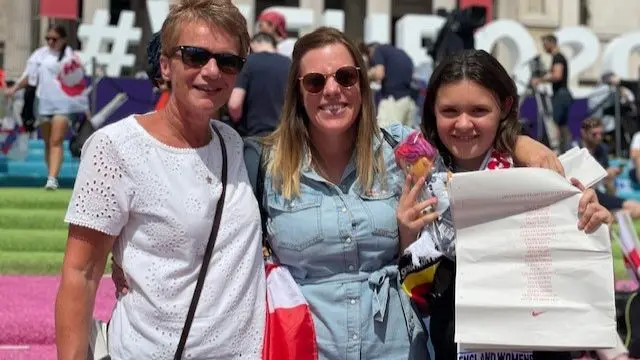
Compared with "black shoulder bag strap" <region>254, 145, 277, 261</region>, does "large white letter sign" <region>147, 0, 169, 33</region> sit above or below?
above

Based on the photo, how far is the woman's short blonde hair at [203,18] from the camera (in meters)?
2.48

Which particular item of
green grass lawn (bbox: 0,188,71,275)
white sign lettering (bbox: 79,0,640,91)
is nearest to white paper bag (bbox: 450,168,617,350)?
green grass lawn (bbox: 0,188,71,275)

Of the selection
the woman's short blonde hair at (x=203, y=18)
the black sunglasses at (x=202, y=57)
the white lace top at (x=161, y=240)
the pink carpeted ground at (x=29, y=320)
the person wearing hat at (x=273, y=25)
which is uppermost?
the person wearing hat at (x=273, y=25)

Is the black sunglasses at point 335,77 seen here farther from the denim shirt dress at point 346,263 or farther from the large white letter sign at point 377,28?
the large white letter sign at point 377,28

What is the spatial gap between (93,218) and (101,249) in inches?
4.1

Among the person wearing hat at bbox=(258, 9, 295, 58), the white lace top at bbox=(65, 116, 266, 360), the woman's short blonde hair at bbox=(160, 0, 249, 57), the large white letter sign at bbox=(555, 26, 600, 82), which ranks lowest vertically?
the white lace top at bbox=(65, 116, 266, 360)

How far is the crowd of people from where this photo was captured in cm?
242

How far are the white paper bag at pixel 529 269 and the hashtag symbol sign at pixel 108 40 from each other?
18.8 meters

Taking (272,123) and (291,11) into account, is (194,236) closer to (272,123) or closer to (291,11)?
(272,123)

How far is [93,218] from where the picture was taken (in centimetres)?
238

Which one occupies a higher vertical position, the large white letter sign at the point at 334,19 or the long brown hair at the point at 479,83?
the large white letter sign at the point at 334,19

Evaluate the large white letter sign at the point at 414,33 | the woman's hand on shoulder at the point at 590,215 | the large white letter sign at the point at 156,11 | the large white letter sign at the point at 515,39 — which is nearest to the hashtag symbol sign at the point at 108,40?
Answer: the large white letter sign at the point at 156,11

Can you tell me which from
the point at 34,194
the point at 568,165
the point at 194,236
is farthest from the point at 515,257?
the point at 34,194

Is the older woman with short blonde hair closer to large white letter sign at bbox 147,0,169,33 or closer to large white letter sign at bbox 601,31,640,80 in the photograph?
large white letter sign at bbox 147,0,169,33
